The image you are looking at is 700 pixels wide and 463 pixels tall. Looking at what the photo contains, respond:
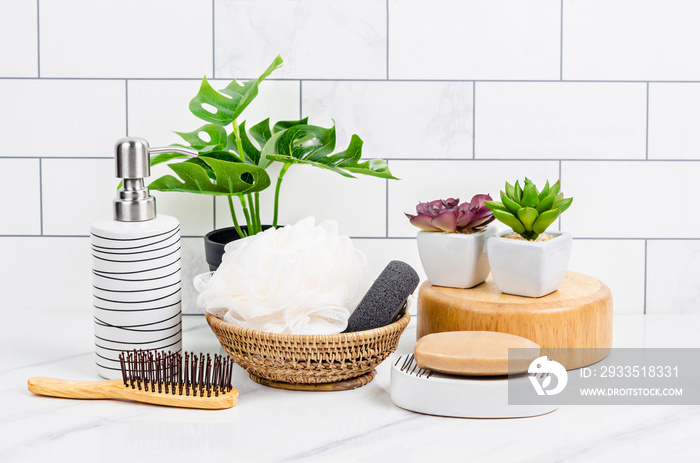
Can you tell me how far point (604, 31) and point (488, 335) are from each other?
601mm

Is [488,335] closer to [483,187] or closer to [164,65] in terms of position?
[483,187]

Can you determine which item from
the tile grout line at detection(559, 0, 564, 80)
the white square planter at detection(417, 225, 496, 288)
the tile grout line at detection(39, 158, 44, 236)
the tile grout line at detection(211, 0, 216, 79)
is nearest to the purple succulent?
the white square planter at detection(417, 225, 496, 288)

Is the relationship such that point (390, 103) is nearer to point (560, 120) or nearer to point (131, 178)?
point (560, 120)

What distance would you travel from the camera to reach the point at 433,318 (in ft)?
3.18

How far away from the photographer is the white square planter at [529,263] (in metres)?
0.92

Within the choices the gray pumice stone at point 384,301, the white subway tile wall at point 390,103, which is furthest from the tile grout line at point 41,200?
the gray pumice stone at point 384,301

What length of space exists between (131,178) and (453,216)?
421 mm

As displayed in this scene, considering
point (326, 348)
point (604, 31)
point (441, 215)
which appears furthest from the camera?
point (604, 31)

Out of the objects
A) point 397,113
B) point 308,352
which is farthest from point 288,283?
point 397,113

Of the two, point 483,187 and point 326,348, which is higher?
point 483,187

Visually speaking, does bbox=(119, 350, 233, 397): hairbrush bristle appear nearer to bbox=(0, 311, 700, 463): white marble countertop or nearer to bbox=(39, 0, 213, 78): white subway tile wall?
bbox=(0, 311, 700, 463): white marble countertop

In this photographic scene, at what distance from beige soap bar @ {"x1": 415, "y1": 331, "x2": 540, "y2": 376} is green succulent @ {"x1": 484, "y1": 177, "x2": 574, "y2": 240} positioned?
16 centimetres

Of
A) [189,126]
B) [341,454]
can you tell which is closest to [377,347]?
[341,454]

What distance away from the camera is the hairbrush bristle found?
849 mm
